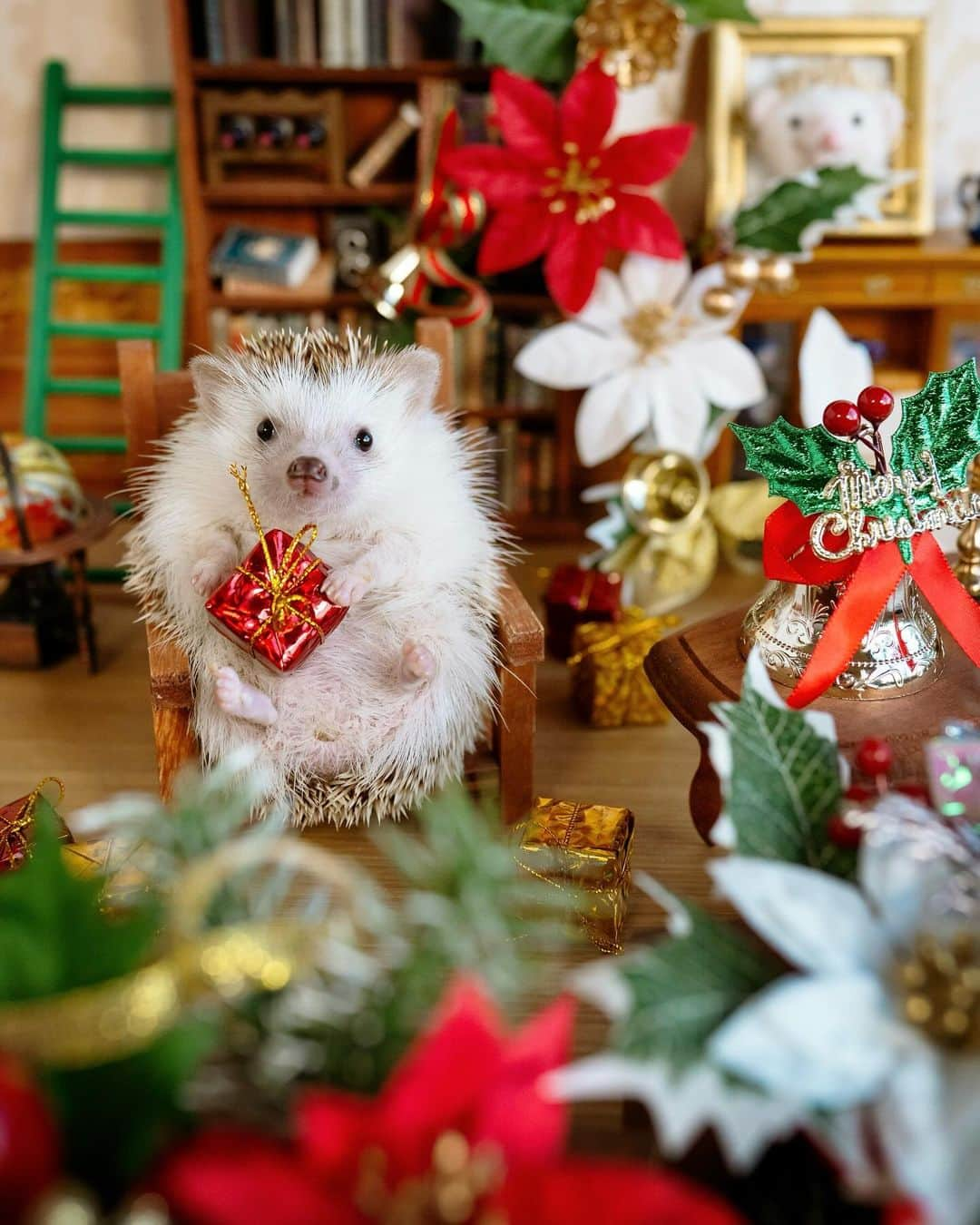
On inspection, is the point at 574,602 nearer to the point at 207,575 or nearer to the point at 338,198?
the point at 207,575

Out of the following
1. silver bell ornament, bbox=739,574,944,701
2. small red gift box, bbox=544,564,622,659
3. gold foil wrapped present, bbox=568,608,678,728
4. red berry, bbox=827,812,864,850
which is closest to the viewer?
red berry, bbox=827,812,864,850

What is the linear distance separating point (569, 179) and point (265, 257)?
827 mm

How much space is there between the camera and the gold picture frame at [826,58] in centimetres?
239

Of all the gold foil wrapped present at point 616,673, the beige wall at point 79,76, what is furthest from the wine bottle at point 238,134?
the gold foil wrapped present at point 616,673

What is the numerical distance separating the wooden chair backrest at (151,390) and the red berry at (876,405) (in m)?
0.61

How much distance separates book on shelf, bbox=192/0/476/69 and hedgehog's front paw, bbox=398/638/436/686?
1.51m

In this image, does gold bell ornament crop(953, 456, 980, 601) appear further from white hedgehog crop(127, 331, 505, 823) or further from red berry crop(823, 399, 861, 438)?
white hedgehog crop(127, 331, 505, 823)

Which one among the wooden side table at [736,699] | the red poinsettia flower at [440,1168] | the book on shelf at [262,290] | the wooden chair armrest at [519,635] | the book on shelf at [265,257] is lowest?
the red poinsettia flower at [440,1168]

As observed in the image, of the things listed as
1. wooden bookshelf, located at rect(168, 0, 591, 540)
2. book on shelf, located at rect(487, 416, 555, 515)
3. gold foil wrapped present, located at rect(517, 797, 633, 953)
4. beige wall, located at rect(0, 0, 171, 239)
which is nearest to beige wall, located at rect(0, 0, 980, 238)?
beige wall, located at rect(0, 0, 171, 239)

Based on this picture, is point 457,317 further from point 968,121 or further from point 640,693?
point 968,121

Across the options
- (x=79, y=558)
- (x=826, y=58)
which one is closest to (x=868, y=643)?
(x=79, y=558)

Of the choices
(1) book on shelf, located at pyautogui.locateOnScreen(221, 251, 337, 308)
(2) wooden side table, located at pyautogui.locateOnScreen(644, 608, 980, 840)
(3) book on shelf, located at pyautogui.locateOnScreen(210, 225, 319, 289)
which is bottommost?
(2) wooden side table, located at pyautogui.locateOnScreen(644, 608, 980, 840)

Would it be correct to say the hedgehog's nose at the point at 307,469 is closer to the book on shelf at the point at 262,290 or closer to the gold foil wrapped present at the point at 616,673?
the gold foil wrapped present at the point at 616,673

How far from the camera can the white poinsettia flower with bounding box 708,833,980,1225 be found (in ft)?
2.18
